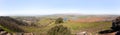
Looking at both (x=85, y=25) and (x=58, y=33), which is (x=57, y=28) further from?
(x=85, y=25)

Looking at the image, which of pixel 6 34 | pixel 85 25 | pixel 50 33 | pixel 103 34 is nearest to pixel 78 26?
pixel 85 25

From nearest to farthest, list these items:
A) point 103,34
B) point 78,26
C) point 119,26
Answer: point 119,26
point 103,34
point 78,26

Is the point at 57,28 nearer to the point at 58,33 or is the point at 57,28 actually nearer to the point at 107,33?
the point at 58,33

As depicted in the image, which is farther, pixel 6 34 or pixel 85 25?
pixel 85 25

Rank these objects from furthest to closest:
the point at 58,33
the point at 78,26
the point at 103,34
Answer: the point at 78,26 → the point at 103,34 → the point at 58,33

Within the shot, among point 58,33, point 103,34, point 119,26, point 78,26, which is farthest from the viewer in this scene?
point 78,26

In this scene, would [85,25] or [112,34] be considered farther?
[85,25]

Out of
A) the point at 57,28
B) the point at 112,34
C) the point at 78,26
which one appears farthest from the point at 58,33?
the point at 78,26
